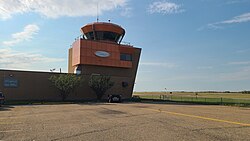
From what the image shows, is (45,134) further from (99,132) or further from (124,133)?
(124,133)

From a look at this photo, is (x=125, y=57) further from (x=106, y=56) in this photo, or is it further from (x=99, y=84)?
(x=99, y=84)

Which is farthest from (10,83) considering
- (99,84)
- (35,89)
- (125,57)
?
(125,57)

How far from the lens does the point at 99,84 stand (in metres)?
46.5

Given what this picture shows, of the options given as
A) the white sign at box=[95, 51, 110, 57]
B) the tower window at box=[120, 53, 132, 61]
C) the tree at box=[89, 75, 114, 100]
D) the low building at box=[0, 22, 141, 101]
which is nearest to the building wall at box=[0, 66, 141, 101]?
the low building at box=[0, 22, 141, 101]

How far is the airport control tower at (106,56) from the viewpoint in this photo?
49.6 meters

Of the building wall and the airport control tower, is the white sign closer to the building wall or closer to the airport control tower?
the airport control tower

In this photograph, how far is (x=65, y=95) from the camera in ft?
145

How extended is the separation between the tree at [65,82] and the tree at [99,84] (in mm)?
3120

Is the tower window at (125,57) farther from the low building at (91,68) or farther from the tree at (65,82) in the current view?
the tree at (65,82)

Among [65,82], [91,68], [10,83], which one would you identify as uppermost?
[91,68]

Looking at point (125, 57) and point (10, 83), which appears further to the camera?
point (125, 57)

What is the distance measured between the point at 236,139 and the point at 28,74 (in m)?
38.4

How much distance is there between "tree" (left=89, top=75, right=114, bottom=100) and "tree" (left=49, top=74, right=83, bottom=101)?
3.12 m

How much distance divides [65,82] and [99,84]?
628cm
